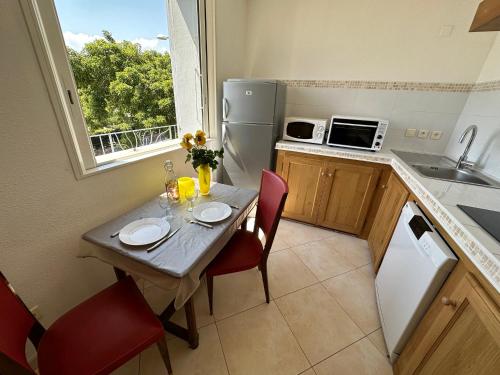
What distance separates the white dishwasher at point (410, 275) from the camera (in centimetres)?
94

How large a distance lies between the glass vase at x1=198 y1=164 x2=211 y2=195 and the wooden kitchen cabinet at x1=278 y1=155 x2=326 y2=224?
3.55ft

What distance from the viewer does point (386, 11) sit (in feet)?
6.40

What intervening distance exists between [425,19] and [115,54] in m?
2.84

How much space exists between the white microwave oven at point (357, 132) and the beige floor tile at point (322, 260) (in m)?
1.07

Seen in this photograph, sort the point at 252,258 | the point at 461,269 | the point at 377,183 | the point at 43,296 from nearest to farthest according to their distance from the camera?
the point at 461,269 < the point at 43,296 < the point at 252,258 < the point at 377,183

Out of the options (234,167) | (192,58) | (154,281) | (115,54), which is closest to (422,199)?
(154,281)

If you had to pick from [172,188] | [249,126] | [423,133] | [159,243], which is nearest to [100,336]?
[159,243]

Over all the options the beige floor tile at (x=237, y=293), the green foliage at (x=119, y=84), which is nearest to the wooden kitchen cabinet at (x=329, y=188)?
the beige floor tile at (x=237, y=293)

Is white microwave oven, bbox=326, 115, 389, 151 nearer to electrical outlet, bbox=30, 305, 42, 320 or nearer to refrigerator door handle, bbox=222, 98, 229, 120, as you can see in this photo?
refrigerator door handle, bbox=222, 98, 229, 120

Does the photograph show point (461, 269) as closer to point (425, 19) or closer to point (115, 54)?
point (425, 19)

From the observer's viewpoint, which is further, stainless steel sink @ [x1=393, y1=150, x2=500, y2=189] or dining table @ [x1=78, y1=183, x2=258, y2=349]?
stainless steel sink @ [x1=393, y1=150, x2=500, y2=189]

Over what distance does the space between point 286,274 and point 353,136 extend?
58.4 inches

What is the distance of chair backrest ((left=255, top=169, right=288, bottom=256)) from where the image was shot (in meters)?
1.22

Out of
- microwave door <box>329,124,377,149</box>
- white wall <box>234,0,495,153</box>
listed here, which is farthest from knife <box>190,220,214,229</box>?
white wall <box>234,0,495,153</box>
